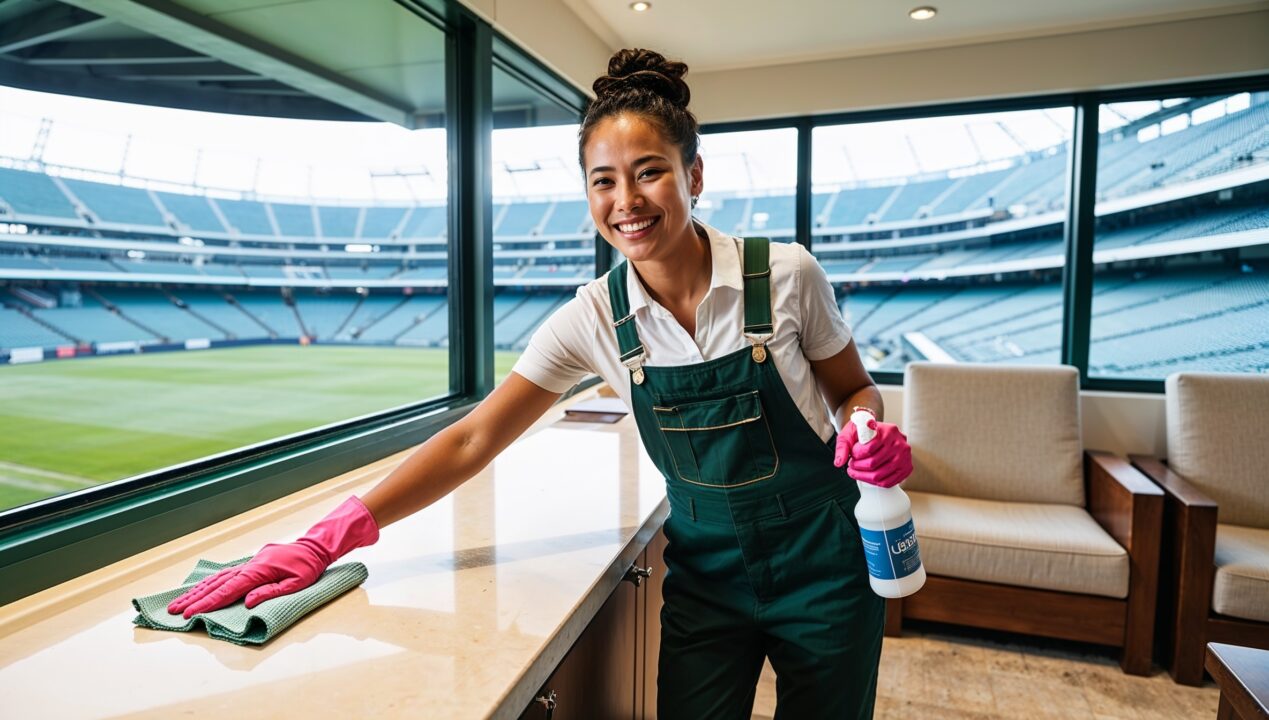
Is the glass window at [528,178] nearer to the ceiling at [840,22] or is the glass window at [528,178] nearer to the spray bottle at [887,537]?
the ceiling at [840,22]

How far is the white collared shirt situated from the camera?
1.14 metres

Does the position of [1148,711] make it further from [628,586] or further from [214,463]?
[214,463]

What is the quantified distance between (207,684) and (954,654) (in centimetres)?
253

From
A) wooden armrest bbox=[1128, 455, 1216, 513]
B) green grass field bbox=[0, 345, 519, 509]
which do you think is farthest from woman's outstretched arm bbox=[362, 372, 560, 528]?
green grass field bbox=[0, 345, 519, 509]

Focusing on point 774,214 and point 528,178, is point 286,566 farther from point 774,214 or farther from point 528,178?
point 774,214

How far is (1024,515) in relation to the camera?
8.57ft

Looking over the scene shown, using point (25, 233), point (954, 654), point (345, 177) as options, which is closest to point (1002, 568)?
point (954, 654)

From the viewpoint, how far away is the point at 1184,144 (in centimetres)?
307

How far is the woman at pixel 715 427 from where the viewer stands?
1100 mm

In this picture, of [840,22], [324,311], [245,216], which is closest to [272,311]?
[324,311]

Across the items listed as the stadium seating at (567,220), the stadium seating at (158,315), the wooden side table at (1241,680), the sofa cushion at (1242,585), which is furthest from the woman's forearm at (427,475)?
the stadium seating at (158,315)

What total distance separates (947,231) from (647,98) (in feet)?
10.3

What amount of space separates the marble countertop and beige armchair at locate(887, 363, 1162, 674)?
64.3 inches

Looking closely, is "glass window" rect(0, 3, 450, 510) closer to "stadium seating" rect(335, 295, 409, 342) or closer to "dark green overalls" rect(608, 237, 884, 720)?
"stadium seating" rect(335, 295, 409, 342)
